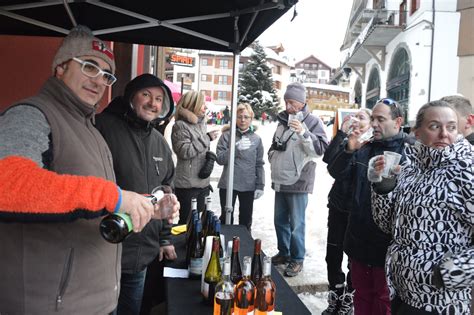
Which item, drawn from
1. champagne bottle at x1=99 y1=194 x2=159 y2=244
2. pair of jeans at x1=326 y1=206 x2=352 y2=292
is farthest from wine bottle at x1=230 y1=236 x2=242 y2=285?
pair of jeans at x1=326 y1=206 x2=352 y2=292

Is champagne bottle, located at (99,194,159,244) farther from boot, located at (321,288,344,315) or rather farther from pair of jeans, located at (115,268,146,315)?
boot, located at (321,288,344,315)

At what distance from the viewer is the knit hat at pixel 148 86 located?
8.93ft

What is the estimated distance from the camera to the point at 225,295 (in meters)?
1.76

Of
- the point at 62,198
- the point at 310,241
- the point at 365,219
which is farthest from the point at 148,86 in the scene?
the point at 310,241

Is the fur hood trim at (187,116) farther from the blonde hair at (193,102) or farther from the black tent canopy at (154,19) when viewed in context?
the black tent canopy at (154,19)

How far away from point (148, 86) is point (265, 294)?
5.50 feet

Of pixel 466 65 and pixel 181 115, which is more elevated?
pixel 466 65

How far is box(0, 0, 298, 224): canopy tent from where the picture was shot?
129 inches

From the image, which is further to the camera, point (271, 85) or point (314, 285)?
point (271, 85)

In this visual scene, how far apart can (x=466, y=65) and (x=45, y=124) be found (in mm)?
18995

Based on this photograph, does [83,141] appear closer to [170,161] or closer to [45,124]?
[45,124]

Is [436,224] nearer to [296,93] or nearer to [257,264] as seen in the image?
[257,264]

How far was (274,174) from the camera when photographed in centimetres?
477

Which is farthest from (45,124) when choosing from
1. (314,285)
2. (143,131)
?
(314,285)
